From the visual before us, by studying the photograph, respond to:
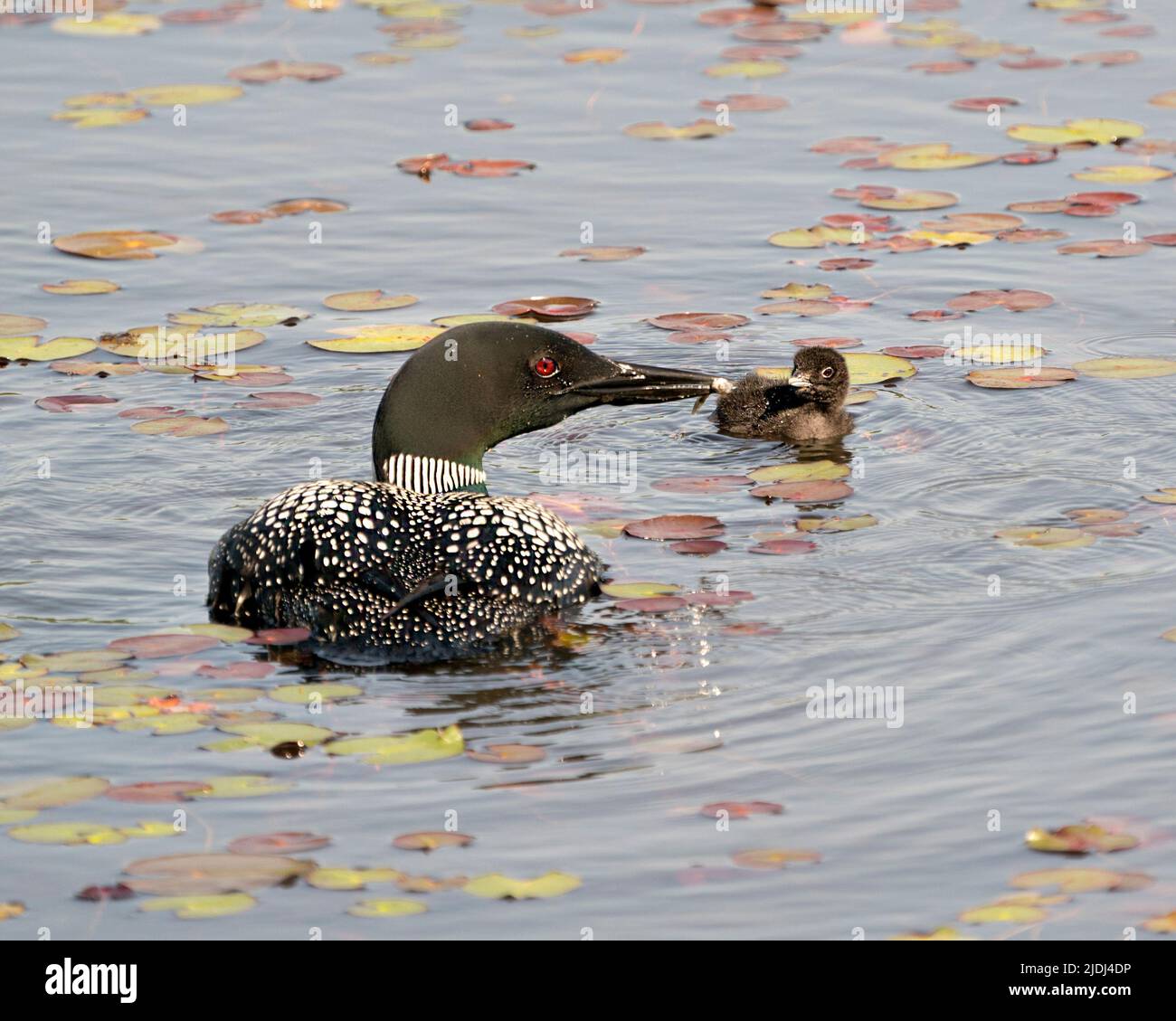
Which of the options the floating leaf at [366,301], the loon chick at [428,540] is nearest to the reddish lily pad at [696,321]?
the floating leaf at [366,301]

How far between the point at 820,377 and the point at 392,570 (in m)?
2.44

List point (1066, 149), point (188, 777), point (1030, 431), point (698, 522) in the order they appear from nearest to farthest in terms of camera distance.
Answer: point (188, 777)
point (698, 522)
point (1030, 431)
point (1066, 149)

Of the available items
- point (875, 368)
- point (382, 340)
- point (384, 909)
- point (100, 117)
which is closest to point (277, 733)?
point (384, 909)

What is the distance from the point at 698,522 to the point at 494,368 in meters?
0.90

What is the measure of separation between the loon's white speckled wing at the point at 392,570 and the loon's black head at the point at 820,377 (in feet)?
6.32

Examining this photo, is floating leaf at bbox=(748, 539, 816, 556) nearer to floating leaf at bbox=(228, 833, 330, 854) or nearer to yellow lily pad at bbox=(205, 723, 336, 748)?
yellow lily pad at bbox=(205, 723, 336, 748)

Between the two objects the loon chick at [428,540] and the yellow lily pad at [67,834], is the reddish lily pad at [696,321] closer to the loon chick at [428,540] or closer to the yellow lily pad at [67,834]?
the loon chick at [428,540]

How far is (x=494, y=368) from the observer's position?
6062 millimetres

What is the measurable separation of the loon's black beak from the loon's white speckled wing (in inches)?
24.7

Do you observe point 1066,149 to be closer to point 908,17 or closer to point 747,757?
point 908,17

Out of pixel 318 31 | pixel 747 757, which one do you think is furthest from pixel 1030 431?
pixel 318 31

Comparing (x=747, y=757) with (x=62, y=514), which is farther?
(x=62, y=514)

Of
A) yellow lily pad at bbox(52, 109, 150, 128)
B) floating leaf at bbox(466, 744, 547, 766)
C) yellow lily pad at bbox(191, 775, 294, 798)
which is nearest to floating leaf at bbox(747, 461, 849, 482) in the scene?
floating leaf at bbox(466, 744, 547, 766)
